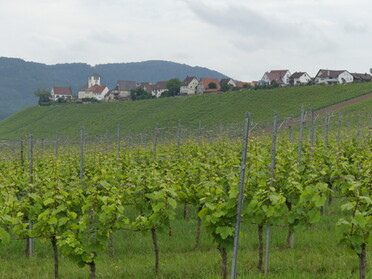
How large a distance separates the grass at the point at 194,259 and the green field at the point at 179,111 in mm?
45520

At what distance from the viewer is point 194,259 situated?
8.66 m

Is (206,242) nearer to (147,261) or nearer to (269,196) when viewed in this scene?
(147,261)

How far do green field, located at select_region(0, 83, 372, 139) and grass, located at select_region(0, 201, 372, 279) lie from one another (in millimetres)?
45520

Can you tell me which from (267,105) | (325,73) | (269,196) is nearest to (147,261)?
(269,196)

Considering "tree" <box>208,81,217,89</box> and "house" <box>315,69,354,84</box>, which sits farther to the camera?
"tree" <box>208,81,217,89</box>

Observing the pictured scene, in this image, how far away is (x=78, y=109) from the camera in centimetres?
8806

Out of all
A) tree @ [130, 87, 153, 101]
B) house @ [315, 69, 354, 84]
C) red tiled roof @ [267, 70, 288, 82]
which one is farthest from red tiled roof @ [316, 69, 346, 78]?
tree @ [130, 87, 153, 101]

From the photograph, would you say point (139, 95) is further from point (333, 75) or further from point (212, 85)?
point (333, 75)

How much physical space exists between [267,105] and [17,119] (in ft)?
178

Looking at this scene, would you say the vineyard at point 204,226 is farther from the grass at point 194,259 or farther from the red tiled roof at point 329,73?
the red tiled roof at point 329,73

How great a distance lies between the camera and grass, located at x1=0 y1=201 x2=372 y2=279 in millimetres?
7828

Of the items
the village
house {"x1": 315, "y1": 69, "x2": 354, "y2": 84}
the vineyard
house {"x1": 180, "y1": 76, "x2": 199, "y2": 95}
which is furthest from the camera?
house {"x1": 180, "y1": 76, "x2": 199, "y2": 95}

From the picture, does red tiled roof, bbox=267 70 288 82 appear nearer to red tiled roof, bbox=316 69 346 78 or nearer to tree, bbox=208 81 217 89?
red tiled roof, bbox=316 69 346 78

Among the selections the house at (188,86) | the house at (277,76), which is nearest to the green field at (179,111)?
the house at (188,86)
